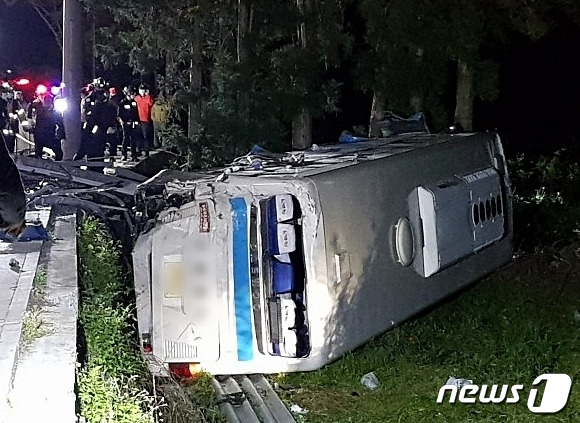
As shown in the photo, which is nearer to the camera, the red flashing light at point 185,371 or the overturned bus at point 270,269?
the overturned bus at point 270,269

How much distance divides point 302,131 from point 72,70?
3.90 meters

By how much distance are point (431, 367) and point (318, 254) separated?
1858 mm

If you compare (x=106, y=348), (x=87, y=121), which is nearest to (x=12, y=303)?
(x=106, y=348)

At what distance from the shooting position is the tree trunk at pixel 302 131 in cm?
1284

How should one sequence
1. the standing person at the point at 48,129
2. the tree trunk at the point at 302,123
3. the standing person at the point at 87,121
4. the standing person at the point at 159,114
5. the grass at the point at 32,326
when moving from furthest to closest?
the standing person at the point at 87,121, the standing person at the point at 159,114, the standing person at the point at 48,129, the tree trunk at the point at 302,123, the grass at the point at 32,326

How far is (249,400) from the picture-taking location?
5.67 meters

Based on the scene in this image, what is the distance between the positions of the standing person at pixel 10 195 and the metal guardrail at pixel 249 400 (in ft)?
5.61

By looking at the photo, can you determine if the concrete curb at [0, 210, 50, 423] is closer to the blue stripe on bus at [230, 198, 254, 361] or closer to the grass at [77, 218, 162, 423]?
the grass at [77, 218, 162, 423]

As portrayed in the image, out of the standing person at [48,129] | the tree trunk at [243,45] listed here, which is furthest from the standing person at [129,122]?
the tree trunk at [243,45]

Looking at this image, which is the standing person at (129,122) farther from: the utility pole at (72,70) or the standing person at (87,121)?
the utility pole at (72,70)

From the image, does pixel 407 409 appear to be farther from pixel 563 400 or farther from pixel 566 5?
pixel 566 5

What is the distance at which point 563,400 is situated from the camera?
5.59 meters

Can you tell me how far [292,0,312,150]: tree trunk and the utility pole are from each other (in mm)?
3551

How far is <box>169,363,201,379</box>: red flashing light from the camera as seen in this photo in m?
5.44
